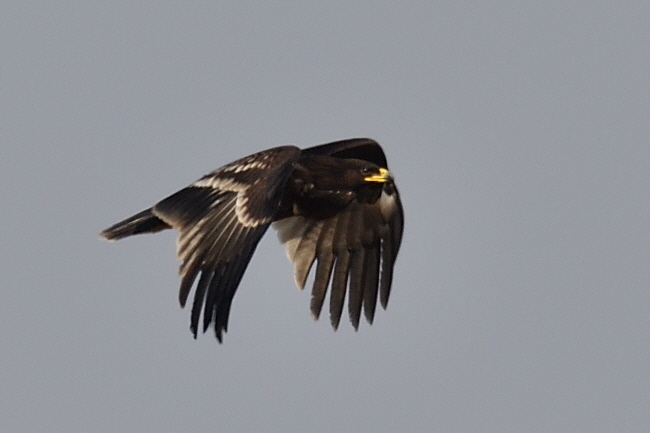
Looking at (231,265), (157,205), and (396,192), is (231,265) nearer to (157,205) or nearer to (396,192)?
(157,205)

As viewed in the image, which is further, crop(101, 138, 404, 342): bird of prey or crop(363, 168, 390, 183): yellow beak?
crop(363, 168, 390, 183): yellow beak

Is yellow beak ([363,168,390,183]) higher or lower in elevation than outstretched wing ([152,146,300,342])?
higher

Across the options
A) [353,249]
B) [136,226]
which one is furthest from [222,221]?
[353,249]

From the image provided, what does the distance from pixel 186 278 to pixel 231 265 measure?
377 mm

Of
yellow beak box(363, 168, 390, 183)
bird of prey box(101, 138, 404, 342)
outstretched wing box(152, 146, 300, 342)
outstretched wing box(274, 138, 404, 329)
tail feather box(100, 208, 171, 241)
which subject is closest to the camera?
outstretched wing box(152, 146, 300, 342)

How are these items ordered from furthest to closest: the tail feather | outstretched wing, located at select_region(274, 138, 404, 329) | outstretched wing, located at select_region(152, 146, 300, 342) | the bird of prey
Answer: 1. outstretched wing, located at select_region(274, 138, 404, 329)
2. the tail feather
3. the bird of prey
4. outstretched wing, located at select_region(152, 146, 300, 342)

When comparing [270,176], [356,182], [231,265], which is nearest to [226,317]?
[231,265]

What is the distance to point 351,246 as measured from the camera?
58.0ft

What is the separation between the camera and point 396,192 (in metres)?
17.8

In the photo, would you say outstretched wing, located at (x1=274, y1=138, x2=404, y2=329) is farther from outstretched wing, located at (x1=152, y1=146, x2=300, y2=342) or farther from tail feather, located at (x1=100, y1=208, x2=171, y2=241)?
outstretched wing, located at (x1=152, y1=146, x2=300, y2=342)

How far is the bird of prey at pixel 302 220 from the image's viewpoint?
47.9ft

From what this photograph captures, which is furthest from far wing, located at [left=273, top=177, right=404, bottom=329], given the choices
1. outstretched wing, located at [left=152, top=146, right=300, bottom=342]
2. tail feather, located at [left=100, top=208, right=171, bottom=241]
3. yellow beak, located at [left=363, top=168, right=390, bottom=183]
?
outstretched wing, located at [left=152, top=146, right=300, bottom=342]

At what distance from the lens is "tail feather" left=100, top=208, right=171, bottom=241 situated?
16625 millimetres

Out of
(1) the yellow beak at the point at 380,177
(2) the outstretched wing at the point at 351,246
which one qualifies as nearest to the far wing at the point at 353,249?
(2) the outstretched wing at the point at 351,246
